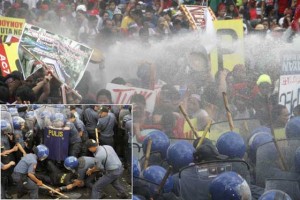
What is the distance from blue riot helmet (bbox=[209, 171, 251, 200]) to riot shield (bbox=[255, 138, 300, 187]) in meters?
0.97

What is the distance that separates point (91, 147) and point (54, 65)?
174 cm

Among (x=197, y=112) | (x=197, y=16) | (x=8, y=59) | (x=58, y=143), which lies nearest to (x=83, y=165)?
(x=58, y=143)

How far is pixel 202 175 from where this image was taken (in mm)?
9562

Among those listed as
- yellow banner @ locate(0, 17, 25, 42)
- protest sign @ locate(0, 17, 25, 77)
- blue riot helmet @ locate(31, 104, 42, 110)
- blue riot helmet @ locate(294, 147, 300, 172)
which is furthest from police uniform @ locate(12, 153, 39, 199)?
yellow banner @ locate(0, 17, 25, 42)

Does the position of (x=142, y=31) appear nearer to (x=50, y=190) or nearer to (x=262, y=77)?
(x=262, y=77)

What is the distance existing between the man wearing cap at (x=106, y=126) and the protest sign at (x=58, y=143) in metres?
0.34

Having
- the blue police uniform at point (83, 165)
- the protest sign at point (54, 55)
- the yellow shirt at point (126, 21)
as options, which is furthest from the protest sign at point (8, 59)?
the yellow shirt at point (126, 21)

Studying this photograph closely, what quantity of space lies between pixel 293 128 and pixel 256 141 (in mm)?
428

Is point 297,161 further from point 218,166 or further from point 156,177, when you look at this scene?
point 156,177

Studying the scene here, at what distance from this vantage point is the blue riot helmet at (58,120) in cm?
977

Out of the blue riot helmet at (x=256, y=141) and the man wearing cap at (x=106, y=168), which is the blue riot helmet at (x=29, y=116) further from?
the blue riot helmet at (x=256, y=141)

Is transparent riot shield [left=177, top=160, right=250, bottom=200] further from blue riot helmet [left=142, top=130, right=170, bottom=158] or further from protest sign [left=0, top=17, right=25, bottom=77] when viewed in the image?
protest sign [left=0, top=17, right=25, bottom=77]

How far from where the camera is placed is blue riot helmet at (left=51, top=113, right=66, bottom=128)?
9.77m

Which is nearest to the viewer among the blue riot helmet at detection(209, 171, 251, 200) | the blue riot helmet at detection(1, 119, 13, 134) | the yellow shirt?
the blue riot helmet at detection(209, 171, 251, 200)
